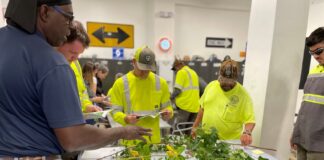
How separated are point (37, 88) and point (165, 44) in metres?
5.33

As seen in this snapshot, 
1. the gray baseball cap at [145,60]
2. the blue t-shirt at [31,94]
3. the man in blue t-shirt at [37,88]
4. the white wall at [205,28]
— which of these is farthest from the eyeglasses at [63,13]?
the white wall at [205,28]

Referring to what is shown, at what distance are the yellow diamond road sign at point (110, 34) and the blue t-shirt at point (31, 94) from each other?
5.20m

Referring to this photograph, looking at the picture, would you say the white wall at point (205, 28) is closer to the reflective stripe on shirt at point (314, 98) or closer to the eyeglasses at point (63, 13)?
the reflective stripe on shirt at point (314, 98)

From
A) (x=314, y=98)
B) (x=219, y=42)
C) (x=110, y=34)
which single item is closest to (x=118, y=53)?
(x=110, y=34)

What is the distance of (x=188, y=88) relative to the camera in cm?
387

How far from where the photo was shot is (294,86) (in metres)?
2.24

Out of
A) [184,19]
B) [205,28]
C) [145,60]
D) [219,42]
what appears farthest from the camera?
[219,42]

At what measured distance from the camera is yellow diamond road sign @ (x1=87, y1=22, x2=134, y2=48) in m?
5.85

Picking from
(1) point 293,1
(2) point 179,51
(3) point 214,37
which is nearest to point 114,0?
(2) point 179,51

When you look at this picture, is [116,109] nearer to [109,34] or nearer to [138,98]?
[138,98]

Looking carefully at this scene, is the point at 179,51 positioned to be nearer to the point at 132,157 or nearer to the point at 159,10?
the point at 159,10

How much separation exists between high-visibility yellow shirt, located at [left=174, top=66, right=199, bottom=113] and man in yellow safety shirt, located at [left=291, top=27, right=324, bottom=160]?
6.32 feet

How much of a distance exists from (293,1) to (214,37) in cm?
491

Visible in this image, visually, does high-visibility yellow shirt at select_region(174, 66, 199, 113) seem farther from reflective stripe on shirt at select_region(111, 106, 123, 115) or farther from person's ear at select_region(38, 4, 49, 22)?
person's ear at select_region(38, 4, 49, 22)
